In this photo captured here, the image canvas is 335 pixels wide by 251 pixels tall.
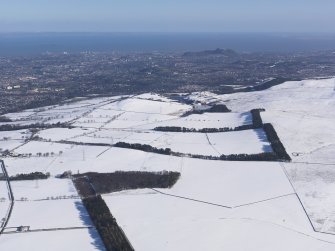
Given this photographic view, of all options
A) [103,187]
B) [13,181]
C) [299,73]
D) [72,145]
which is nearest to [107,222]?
[103,187]

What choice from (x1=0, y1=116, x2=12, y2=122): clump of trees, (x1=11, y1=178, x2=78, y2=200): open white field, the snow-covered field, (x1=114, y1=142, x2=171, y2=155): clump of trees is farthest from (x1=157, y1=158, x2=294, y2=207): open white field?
(x1=0, y1=116, x2=12, y2=122): clump of trees

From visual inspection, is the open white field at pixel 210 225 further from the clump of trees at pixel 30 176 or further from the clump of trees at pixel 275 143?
the clump of trees at pixel 275 143

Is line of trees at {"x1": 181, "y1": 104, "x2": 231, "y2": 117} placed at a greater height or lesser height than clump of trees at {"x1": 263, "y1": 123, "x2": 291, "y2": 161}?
lesser

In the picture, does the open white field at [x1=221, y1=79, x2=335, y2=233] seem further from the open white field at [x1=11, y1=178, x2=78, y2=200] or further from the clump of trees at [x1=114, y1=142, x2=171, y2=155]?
the open white field at [x1=11, y1=178, x2=78, y2=200]

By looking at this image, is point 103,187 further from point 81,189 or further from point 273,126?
point 273,126

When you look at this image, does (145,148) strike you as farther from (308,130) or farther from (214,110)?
(214,110)

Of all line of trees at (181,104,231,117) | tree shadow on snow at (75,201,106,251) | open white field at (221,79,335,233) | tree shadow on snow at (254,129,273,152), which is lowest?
line of trees at (181,104,231,117)

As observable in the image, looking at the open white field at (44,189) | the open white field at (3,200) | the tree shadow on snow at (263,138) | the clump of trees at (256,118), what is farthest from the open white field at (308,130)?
the open white field at (3,200)
